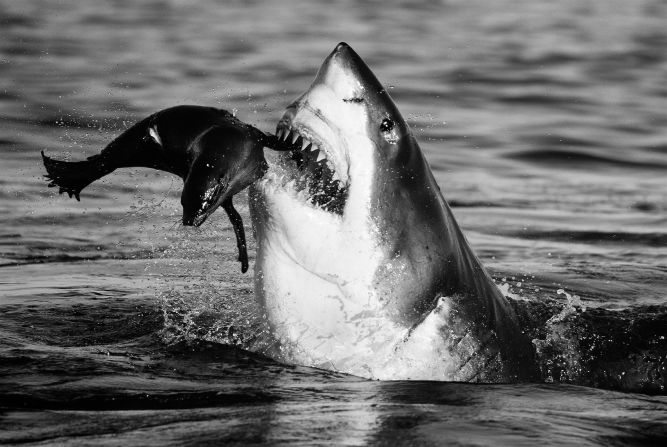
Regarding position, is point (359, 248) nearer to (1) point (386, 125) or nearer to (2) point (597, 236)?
(1) point (386, 125)

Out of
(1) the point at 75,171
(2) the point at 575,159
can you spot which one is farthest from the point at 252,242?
(2) the point at 575,159

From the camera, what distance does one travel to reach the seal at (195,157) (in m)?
4.13

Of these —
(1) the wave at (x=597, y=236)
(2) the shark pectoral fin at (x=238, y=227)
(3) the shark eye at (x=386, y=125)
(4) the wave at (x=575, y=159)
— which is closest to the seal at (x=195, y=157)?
(2) the shark pectoral fin at (x=238, y=227)

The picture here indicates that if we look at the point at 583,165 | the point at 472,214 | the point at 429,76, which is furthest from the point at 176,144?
the point at 429,76

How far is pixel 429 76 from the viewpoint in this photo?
14688 millimetres

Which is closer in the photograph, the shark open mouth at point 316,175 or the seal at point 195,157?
the seal at point 195,157

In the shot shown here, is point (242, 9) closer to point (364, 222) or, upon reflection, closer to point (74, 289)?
point (74, 289)

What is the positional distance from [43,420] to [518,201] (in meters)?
6.17

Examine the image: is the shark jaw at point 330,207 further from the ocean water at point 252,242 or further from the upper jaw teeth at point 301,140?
the ocean water at point 252,242

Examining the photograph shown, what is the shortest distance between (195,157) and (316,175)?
1.32 ft

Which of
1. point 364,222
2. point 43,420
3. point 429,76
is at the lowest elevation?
point 43,420

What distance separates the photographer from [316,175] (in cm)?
429

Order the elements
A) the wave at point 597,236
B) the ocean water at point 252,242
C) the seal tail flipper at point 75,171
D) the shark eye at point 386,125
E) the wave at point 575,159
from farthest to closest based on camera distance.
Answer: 1. the wave at point 575,159
2. the wave at point 597,236
3. the seal tail flipper at point 75,171
4. the shark eye at point 386,125
5. the ocean water at point 252,242

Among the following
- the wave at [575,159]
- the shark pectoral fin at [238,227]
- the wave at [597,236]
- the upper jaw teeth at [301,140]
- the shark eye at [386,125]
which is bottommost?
the wave at [597,236]
